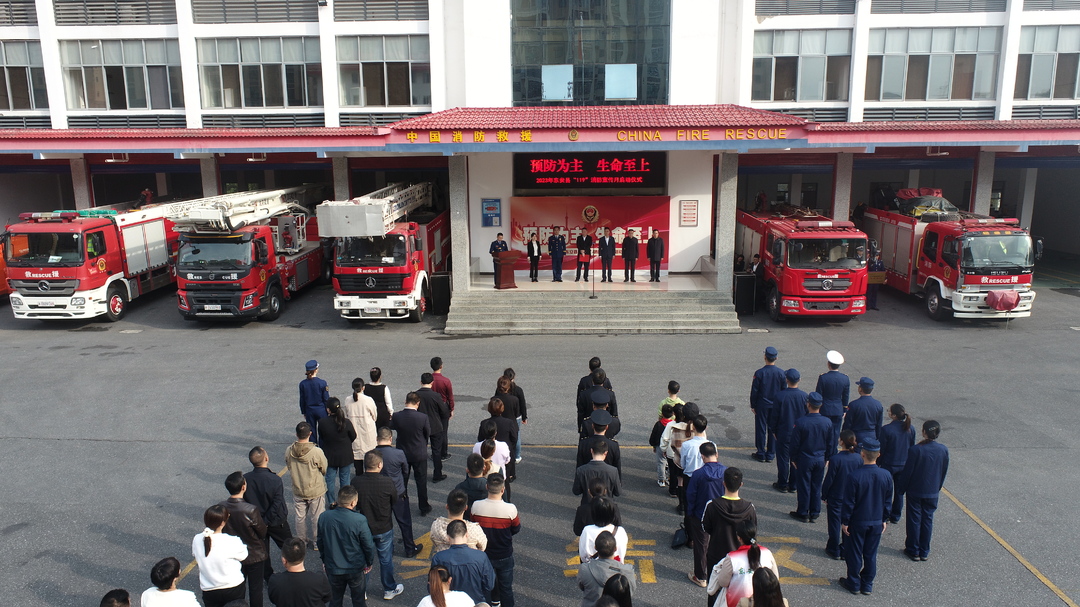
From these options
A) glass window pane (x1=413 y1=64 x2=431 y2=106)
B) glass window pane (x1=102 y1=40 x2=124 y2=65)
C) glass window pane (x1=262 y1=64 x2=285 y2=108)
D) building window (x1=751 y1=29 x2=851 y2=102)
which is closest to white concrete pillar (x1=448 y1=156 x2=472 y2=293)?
glass window pane (x1=413 y1=64 x2=431 y2=106)

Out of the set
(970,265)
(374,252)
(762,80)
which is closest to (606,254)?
(374,252)

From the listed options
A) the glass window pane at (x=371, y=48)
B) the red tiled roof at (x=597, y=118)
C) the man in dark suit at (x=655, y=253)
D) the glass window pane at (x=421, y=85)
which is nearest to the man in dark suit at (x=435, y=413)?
the red tiled roof at (x=597, y=118)

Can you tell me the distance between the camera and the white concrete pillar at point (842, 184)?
23750 millimetres

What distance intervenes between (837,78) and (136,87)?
23724mm

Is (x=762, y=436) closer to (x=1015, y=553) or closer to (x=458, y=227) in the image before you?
(x=1015, y=553)

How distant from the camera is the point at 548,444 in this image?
431 inches

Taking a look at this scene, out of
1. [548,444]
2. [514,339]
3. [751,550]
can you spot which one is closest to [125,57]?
[514,339]

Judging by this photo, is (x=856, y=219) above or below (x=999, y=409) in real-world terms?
above

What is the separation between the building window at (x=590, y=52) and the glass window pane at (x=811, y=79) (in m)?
5.04

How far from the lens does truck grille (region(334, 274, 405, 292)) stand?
17.8 meters

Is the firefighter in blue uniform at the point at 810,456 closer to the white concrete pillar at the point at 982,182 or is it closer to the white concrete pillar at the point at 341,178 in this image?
the white concrete pillar at the point at 341,178

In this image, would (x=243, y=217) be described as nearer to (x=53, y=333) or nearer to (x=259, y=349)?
(x=259, y=349)

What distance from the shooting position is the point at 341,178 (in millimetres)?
24172

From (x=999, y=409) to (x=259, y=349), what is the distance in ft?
48.8
